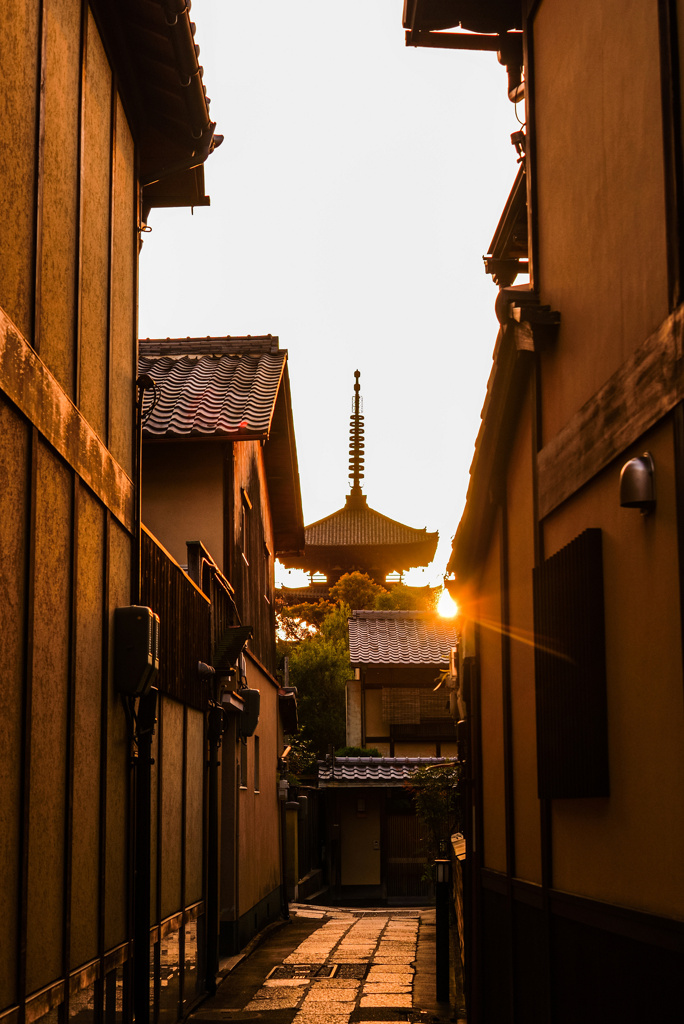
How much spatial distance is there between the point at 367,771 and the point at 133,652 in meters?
25.1

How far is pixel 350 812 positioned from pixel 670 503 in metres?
30.2

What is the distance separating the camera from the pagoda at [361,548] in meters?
62.4

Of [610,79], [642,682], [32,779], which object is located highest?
[610,79]

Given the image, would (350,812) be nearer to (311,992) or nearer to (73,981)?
(311,992)

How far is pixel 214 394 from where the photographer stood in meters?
17.0

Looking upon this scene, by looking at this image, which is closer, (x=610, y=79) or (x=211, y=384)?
(x=610, y=79)

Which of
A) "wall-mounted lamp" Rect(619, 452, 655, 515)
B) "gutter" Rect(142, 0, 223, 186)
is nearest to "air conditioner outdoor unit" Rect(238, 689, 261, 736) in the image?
"gutter" Rect(142, 0, 223, 186)

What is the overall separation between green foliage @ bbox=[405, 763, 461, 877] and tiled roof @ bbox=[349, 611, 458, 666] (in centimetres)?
1100

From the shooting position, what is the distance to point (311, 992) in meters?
13.5

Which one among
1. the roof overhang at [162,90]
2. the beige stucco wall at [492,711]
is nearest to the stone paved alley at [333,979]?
the beige stucco wall at [492,711]

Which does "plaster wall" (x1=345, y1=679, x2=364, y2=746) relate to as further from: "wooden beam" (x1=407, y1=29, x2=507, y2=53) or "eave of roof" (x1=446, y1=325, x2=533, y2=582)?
"wooden beam" (x1=407, y1=29, x2=507, y2=53)

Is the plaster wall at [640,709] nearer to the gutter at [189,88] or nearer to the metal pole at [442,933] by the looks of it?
the gutter at [189,88]

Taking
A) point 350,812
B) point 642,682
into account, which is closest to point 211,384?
point 642,682

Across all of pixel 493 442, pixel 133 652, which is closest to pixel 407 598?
pixel 493 442
